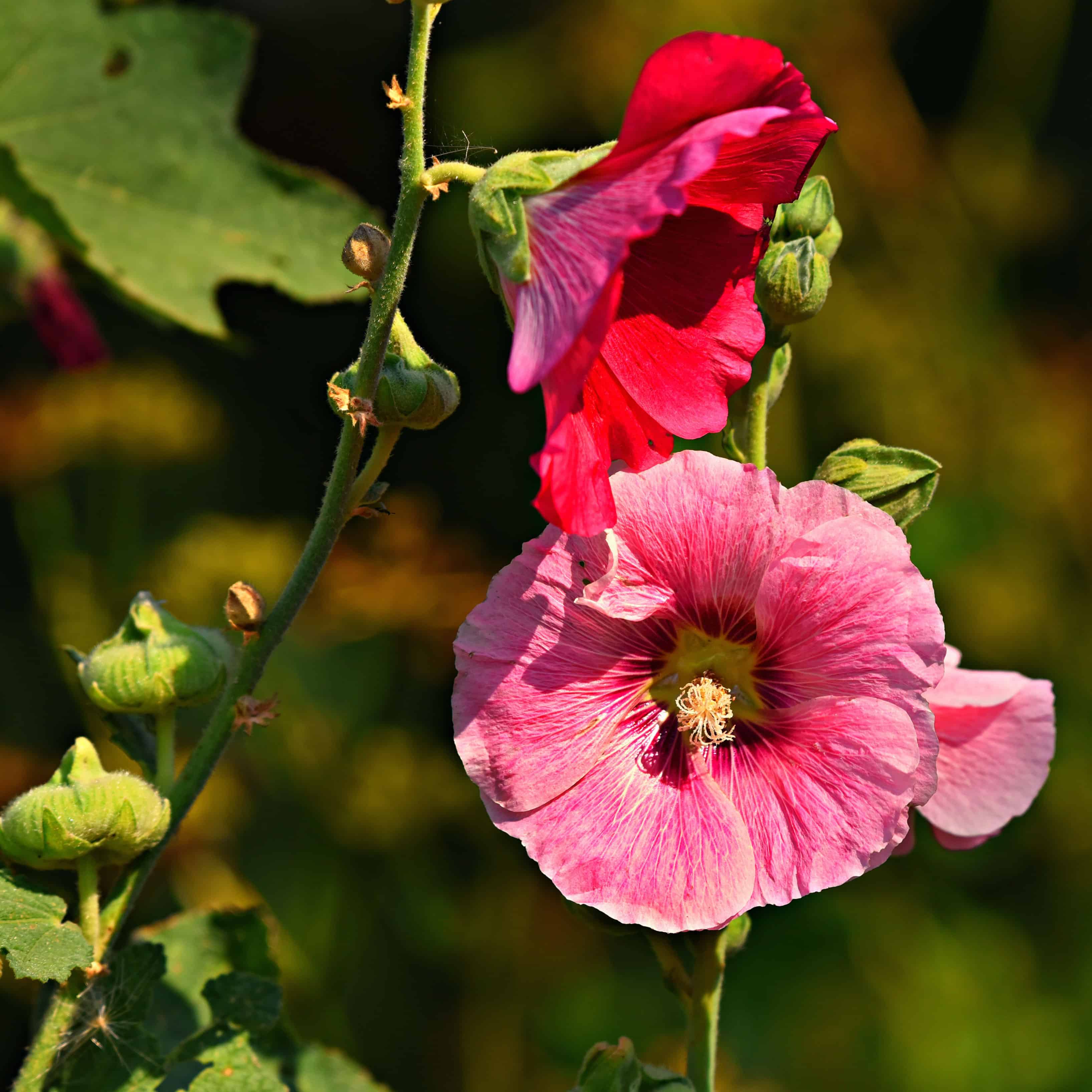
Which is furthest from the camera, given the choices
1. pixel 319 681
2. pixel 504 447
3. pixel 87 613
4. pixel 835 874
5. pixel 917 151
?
pixel 504 447

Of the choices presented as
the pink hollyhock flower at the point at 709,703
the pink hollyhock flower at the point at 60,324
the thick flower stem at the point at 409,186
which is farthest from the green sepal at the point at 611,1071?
the pink hollyhock flower at the point at 60,324

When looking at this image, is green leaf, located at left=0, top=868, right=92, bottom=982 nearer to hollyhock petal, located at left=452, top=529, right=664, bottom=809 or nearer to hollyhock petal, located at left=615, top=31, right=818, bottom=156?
hollyhock petal, located at left=452, top=529, right=664, bottom=809

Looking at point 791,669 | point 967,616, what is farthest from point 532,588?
point 967,616

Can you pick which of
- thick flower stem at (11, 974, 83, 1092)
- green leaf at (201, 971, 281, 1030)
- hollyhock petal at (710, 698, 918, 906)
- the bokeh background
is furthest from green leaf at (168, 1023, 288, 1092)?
the bokeh background

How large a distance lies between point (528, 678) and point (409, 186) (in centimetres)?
28

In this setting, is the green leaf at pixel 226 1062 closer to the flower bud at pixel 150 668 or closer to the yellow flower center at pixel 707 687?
the flower bud at pixel 150 668

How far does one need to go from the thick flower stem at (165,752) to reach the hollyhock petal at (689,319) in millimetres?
337

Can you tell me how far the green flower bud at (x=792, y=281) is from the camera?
31.9 inches

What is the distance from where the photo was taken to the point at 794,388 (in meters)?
2.32

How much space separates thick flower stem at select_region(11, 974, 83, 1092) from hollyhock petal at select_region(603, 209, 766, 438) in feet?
1.50

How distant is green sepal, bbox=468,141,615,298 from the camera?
0.68m

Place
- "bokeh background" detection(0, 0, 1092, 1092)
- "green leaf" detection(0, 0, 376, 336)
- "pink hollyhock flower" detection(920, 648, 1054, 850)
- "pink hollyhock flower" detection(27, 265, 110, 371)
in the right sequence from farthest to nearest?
"bokeh background" detection(0, 0, 1092, 1092)
"pink hollyhock flower" detection(27, 265, 110, 371)
"green leaf" detection(0, 0, 376, 336)
"pink hollyhock flower" detection(920, 648, 1054, 850)

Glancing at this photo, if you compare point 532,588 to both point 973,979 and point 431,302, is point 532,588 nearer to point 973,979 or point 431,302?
point 973,979

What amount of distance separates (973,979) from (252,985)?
5.11 feet
